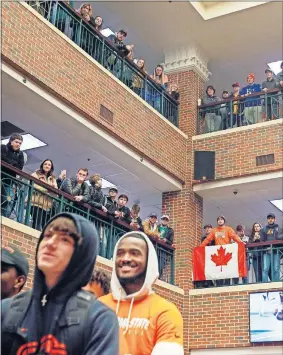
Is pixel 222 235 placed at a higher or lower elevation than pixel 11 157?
lower

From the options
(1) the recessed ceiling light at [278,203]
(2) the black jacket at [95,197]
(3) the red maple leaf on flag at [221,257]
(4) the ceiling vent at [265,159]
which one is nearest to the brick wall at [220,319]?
(3) the red maple leaf on flag at [221,257]

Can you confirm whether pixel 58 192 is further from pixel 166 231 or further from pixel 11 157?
pixel 166 231

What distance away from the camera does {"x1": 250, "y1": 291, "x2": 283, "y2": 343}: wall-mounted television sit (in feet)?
38.8

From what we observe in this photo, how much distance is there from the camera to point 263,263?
1260 centimetres

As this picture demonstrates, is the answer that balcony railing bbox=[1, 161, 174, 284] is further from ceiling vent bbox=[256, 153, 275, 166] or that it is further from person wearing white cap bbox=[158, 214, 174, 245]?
ceiling vent bbox=[256, 153, 275, 166]

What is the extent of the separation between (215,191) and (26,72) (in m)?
5.97

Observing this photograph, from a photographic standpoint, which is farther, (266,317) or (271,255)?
(271,255)

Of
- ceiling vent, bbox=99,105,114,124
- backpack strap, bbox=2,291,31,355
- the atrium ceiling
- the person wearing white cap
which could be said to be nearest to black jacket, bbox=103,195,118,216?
ceiling vent, bbox=99,105,114,124

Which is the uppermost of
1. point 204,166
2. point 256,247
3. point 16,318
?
point 204,166

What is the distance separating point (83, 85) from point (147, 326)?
29.4 feet

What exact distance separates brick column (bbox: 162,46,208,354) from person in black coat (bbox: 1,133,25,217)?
527 centimetres

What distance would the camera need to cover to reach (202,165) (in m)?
14.3

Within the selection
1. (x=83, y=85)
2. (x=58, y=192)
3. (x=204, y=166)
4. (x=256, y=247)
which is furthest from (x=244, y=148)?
(x=58, y=192)

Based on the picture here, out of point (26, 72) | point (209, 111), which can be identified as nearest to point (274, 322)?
point (209, 111)
